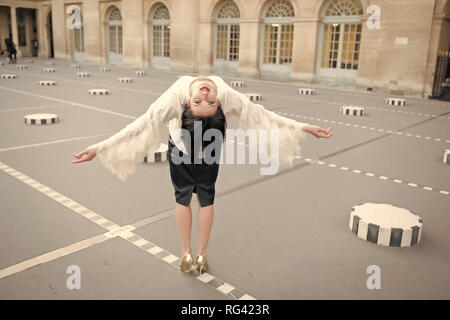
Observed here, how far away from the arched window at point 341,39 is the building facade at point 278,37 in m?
0.04

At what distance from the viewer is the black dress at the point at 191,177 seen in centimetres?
276

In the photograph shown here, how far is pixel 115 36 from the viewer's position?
93.7 feet

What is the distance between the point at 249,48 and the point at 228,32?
6.60 ft

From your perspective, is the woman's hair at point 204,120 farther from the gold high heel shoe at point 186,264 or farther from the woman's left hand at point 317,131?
the gold high heel shoe at point 186,264

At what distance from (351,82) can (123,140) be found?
55.3 feet

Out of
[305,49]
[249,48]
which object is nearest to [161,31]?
[249,48]

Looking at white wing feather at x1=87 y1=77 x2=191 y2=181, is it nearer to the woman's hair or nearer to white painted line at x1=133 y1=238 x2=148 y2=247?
the woman's hair

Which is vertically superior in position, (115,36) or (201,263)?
(115,36)

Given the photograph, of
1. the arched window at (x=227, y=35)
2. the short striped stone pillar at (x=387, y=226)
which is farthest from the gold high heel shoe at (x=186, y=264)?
the arched window at (x=227, y=35)

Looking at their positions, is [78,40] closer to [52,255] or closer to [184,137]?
[52,255]

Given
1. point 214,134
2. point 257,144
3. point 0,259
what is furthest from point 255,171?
point 0,259

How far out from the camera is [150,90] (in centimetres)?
1446

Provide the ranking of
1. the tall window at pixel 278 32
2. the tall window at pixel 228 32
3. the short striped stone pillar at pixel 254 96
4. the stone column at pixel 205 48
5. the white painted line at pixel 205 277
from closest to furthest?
the white painted line at pixel 205 277
the short striped stone pillar at pixel 254 96
the tall window at pixel 278 32
the tall window at pixel 228 32
the stone column at pixel 205 48
